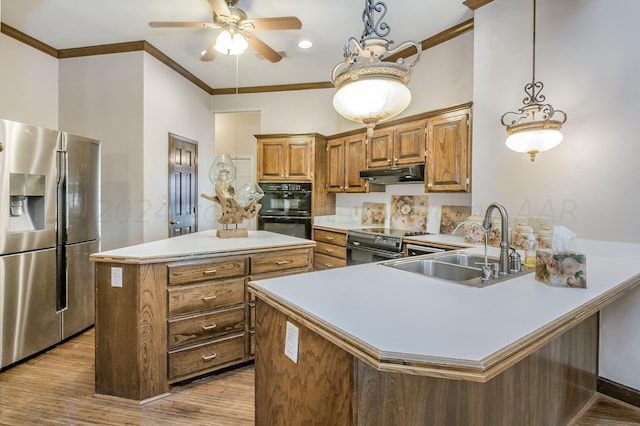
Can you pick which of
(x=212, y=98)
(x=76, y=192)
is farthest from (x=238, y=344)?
(x=212, y=98)

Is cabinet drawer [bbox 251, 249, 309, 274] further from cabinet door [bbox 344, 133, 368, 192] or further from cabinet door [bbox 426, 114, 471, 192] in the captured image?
cabinet door [bbox 344, 133, 368, 192]

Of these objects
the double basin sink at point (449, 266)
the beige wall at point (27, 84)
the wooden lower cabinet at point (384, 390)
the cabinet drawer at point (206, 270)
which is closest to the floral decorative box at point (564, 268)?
the double basin sink at point (449, 266)

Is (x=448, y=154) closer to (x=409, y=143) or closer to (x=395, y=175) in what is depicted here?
(x=409, y=143)

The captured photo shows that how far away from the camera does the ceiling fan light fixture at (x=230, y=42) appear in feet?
9.53

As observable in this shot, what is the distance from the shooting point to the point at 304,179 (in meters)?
4.68

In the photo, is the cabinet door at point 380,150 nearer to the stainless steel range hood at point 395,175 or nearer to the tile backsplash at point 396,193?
the stainless steel range hood at point 395,175

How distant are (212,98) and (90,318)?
364 centimetres

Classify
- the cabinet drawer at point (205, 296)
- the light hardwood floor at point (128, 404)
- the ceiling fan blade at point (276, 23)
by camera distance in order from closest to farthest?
the light hardwood floor at point (128, 404) → the cabinet drawer at point (205, 296) → the ceiling fan blade at point (276, 23)

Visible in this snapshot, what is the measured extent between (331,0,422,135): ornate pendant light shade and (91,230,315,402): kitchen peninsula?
1.38 meters

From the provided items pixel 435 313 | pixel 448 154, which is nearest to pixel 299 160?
pixel 448 154

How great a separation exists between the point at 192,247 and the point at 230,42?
1934 millimetres

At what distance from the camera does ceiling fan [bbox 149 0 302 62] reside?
269 centimetres

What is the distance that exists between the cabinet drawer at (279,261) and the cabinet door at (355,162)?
1.77 m

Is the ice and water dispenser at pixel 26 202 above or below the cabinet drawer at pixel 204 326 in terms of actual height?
above
